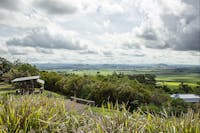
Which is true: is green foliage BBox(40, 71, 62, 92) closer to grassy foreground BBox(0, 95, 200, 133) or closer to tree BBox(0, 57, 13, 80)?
tree BBox(0, 57, 13, 80)

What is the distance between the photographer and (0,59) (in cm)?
4016

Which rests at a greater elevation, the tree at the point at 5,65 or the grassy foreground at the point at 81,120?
the tree at the point at 5,65

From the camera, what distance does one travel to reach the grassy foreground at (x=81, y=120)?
10.3 ft

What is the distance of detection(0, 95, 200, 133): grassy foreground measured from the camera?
A: 313 centimetres

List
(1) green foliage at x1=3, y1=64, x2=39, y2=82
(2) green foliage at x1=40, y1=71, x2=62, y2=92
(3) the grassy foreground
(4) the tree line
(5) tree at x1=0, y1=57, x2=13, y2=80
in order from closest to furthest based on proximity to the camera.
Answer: (3) the grassy foreground → (4) the tree line → (1) green foliage at x1=3, y1=64, x2=39, y2=82 → (2) green foliage at x1=40, y1=71, x2=62, y2=92 → (5) tree at x1=0, y1=57, x2=13, y2=80

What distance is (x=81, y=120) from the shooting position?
396cm

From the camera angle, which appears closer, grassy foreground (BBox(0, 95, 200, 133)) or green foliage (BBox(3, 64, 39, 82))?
grassy foreground (BBox(0, 95, 200, 133))

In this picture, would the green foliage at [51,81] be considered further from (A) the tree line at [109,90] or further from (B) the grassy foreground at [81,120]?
(B) the grassy foreground at [81,120]

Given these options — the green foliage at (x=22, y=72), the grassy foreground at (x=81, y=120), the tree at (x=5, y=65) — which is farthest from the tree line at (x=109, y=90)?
the tree at (x=5, y=65)

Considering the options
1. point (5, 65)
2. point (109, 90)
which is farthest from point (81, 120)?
point (5, 65)

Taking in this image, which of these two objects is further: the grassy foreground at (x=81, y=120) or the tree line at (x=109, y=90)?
the tree line at (x=109, y=90)

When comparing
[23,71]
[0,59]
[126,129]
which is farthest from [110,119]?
[0,59]

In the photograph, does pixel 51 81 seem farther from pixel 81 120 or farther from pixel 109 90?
pixel 81 120

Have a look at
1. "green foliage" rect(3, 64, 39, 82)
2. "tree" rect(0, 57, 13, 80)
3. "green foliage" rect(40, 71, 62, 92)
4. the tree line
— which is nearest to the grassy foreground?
the tree line
